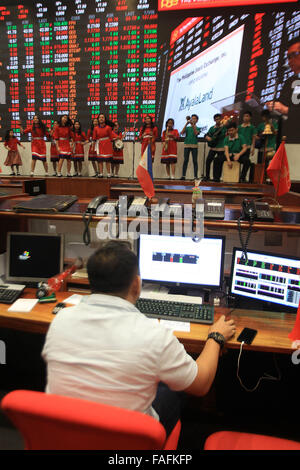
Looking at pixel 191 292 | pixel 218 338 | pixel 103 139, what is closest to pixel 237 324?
pixel 218 338

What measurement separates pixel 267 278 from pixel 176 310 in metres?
0.51

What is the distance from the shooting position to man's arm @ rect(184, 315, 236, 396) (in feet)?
3.64

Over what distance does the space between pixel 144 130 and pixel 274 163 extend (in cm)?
529

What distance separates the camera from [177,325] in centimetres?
159

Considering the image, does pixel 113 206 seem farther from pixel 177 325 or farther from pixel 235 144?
pixel 235 144

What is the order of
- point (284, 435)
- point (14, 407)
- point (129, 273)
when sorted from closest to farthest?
point (14, 407)
point (129, 273)
point (284, 435)

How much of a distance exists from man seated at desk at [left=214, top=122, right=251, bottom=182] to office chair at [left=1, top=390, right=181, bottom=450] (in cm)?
619

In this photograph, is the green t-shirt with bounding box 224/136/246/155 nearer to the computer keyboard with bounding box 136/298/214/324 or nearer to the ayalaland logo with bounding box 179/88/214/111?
the ayalaland logo with bounding box 179/88/214/111

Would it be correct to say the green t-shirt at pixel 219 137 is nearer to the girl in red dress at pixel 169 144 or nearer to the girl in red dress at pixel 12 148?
the girl in red dress at pixel 169 144

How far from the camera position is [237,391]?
2.07 m

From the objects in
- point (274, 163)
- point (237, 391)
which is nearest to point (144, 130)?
point (274, 163)

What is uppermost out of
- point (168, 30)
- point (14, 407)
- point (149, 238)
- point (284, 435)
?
point (168, 30)

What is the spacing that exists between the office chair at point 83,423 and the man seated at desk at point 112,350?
0.14m

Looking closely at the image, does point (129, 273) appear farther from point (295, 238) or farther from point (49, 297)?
point (295, 238)
